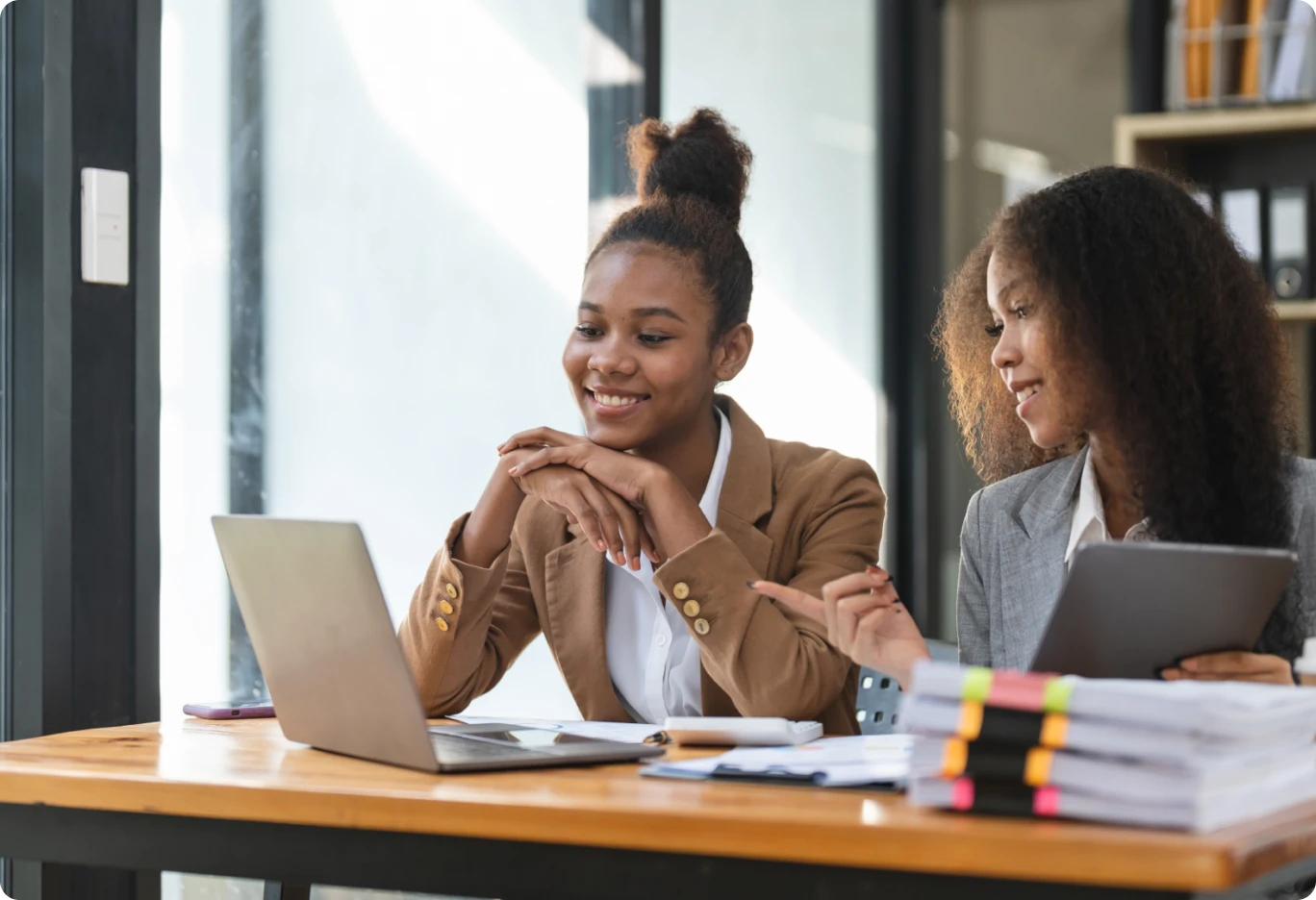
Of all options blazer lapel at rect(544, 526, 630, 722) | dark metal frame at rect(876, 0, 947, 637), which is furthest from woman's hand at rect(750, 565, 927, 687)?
dark metal frame at rect(876, 0, 947, 637)

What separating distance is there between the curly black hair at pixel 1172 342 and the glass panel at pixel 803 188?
1700 millimetres

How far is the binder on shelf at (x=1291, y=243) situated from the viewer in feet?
10.6

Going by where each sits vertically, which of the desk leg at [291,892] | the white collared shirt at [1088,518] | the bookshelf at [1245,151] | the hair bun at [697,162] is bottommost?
the desk leg at [291,892]

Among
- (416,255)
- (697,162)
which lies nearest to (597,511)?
(697,162)

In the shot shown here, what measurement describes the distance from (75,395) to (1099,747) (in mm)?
1366

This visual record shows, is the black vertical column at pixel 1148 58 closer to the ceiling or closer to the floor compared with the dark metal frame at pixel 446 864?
closer to the ceiling

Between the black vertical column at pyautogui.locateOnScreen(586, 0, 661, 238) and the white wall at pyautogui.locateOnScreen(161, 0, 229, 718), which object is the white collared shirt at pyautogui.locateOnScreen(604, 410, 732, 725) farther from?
the black vertical column at pyautogui.locateOnScreen(586, 0, 661, 238)

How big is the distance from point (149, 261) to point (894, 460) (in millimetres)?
2360

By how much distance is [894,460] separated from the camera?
386 centimetres

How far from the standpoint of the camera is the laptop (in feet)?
3.84

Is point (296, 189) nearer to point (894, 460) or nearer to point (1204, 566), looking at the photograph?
point (1204, 566)

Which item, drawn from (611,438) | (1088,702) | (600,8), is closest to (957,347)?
(611,438)

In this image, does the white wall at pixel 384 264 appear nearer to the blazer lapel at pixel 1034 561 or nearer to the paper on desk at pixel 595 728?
the paper on desk at pixel 595 728

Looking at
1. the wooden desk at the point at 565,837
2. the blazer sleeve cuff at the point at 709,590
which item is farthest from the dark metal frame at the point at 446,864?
the blazer sleeve cuff at the point at 709,590
